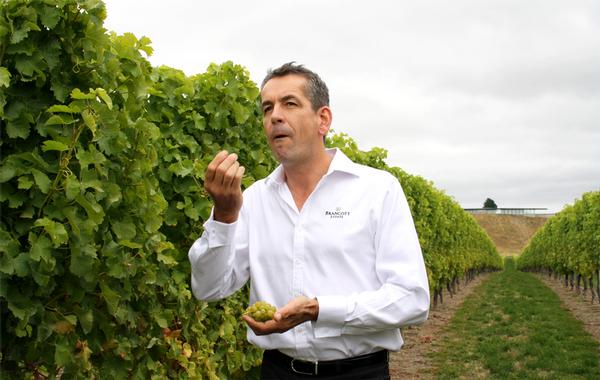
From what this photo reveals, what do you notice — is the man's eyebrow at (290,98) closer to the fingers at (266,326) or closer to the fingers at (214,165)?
the fingers at (214,165)

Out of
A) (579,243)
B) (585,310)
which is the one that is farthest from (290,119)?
(579,243)

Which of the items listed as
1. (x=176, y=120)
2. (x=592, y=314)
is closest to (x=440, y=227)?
(x=592, y=314)

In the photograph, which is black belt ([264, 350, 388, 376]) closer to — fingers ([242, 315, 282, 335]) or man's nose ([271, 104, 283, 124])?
fingers ([242, 315, 282, 335])

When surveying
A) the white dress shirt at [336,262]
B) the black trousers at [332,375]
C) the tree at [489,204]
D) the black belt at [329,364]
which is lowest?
the black trousers at [332,375]

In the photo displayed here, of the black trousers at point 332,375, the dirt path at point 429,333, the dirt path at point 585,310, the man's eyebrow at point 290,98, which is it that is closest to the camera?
the black trousers at point 332,375

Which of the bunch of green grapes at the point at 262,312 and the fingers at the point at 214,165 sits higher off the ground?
the fingers at the point at 214,165

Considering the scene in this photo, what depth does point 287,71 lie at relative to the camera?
10.5ft

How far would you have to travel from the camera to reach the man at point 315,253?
288 cm

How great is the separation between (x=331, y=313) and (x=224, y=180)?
2.34ft

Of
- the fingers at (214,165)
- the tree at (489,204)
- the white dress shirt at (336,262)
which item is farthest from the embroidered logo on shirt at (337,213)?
the tree at (489,204)

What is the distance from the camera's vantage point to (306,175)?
10.8 feet

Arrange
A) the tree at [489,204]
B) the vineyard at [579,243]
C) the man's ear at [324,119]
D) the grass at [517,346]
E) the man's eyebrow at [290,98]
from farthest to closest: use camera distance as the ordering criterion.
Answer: the tree at [489,204] < the vineyard at [579,243] < the grass at [517,346] < the man's ear at [324,119] < the man's eyebrow at [290,98]

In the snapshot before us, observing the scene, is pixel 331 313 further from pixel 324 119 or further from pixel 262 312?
pixel 324 119

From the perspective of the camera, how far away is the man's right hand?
2.75 metres
